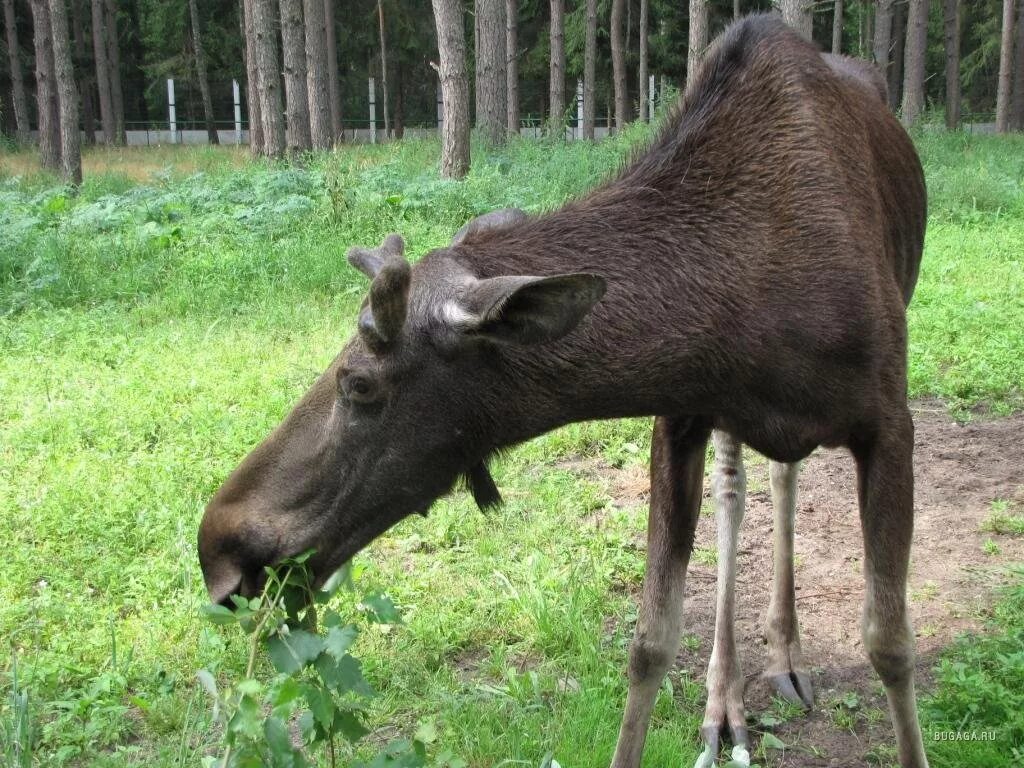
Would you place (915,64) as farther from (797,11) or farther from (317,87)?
(797,11)

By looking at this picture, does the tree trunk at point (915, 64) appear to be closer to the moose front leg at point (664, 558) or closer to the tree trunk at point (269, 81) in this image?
the tree trunk at point (269, 81)

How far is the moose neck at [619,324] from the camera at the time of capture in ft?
10.0

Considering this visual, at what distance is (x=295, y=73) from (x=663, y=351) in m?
18.9

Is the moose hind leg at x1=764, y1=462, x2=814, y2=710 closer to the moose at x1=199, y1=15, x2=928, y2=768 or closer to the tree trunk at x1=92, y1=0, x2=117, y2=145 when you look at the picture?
the moose at x1=199, y1=15, x2=928, y2=768

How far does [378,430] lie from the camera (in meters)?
2.96

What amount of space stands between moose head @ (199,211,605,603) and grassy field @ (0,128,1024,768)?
326 millimetres

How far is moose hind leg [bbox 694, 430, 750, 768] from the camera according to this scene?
407cm

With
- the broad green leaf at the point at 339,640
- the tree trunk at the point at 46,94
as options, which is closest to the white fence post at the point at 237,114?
the tree trunk at the point at 46,94

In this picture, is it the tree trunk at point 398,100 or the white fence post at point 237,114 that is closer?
the tree trunk at point 398,100

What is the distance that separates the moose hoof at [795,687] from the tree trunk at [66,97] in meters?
16.5

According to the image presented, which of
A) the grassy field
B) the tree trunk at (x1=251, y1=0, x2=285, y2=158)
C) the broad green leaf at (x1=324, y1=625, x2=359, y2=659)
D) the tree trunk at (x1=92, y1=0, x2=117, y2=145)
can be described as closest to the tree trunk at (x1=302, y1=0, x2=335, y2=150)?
the tree trunk at (x1=251, y1=0, x2=285, y2=158)

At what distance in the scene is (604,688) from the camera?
4191mm

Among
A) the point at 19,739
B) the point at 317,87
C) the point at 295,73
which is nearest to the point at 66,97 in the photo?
the point at 295,73

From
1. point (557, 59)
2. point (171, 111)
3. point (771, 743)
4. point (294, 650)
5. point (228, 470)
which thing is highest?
point (557, 59)
